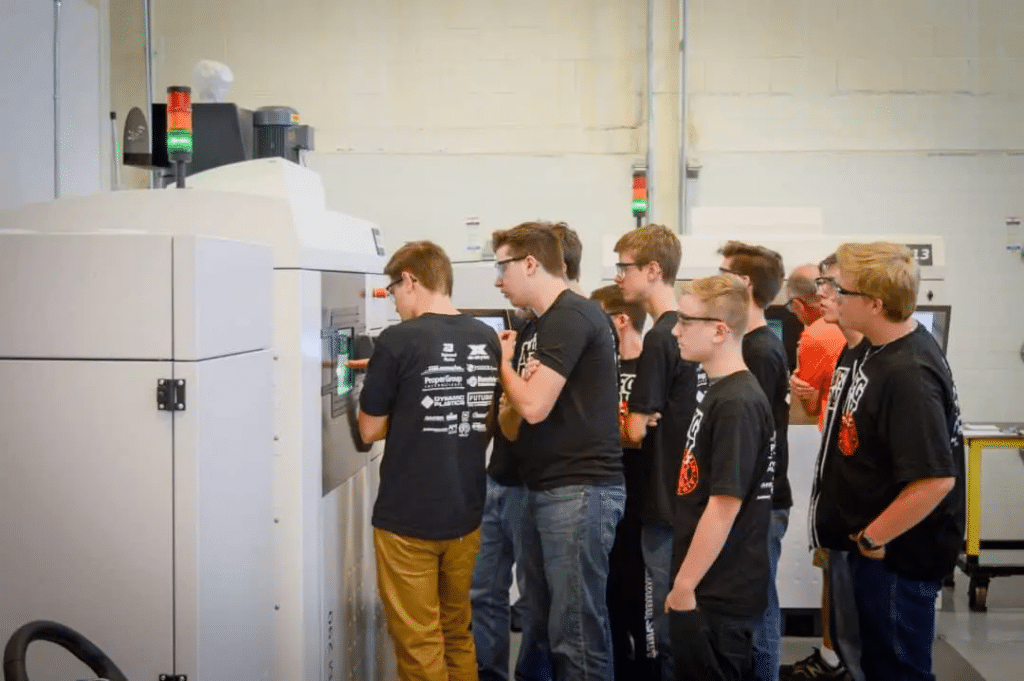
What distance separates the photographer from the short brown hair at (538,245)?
3043 mm

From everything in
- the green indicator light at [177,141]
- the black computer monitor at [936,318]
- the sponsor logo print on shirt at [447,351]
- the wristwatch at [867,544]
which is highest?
the green indicator light at [177,141]

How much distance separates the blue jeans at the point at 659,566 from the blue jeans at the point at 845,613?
1.78 ft

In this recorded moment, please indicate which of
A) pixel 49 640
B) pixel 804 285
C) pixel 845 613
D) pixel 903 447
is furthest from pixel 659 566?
pixel 49 640

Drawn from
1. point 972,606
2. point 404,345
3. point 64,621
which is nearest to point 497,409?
point 404,345

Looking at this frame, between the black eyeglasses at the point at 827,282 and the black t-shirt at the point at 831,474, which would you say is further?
the black eyeglasses at the point at 827,282

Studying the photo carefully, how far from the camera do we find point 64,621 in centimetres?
219

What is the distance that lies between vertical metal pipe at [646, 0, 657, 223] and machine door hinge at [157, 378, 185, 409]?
4119mm

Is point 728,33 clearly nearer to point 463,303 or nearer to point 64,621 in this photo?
point 463,303

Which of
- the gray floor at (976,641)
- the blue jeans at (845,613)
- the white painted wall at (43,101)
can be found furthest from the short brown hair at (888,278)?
the white painted wall at (43,101)

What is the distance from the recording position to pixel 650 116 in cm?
598

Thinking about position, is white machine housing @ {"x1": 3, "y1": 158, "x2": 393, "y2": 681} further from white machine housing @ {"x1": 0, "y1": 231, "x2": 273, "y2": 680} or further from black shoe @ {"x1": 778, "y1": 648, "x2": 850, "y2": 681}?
black shoe @ {"x1": 778, "y1": 648, "x2": 850, "y2": 681}

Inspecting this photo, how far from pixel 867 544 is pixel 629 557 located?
1.20 metres

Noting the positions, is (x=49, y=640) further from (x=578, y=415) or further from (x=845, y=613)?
(x=845, y=613)

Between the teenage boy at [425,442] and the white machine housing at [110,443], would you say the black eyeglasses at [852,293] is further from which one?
the white machine housing at [110,443]
